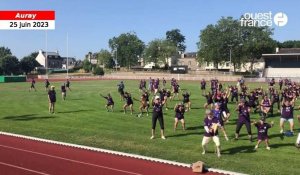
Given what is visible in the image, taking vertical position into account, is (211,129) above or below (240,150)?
above

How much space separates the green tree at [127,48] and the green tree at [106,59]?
9.16 feet

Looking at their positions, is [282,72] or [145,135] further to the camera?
[282,72]

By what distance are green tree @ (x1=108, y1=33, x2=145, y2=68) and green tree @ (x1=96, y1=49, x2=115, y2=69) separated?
279 cm

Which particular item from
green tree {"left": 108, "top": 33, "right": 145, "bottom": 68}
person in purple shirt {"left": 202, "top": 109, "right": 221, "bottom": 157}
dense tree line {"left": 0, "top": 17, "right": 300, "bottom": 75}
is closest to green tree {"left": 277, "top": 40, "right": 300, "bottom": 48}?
dense tree line {"left": 0, "top": 17, "right": 300, "bottom": 75}

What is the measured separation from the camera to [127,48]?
146500 mm

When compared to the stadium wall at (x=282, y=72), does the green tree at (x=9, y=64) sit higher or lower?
higher

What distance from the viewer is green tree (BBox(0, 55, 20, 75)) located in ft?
375

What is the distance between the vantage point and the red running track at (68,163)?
13.7 metres

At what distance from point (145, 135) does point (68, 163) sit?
5612 mm

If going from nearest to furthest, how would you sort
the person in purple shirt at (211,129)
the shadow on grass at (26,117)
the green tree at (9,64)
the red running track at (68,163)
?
1. the red running track at (68,163)
2. the person in purple shirt at (211,129)
3. the shadow on grass at (26,117)
4. the green tree at (9,64)

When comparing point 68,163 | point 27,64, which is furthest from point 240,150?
point 27,64

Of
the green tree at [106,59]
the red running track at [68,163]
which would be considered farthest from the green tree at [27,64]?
the red running track at [68,163]

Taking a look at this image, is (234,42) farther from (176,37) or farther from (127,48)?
(176,37)

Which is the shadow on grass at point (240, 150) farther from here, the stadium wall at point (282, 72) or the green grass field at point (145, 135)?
the stadium wall at point (282, 72)
